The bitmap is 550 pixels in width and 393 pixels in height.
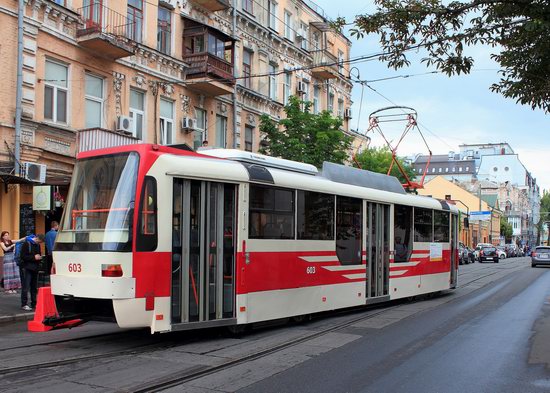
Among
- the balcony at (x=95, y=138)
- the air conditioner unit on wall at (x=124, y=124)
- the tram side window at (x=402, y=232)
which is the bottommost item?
the tram side window at (x=402, y=232)

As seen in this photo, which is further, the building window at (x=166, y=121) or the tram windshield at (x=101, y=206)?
the building window at (x=166, y=121)

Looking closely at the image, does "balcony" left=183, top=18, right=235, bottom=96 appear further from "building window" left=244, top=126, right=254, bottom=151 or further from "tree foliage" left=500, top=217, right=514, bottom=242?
"tree foliage" left=500, top=217, right=514, bottom=242

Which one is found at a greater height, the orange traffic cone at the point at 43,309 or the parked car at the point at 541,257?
the orange traffic cone at the point at 43,309

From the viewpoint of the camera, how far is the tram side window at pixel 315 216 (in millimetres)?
10227

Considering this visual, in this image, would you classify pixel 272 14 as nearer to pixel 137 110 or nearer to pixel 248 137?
pixel 248 137

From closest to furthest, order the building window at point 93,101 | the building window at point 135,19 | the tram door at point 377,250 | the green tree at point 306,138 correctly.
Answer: the tram door at point 377,250 → the building window at point 93,101 → the building window at point 135,19 → the green tree at point 306,138

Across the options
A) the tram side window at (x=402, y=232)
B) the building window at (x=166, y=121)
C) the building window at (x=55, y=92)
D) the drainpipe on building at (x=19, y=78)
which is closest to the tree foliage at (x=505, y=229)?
the building window at (x=166, y=121)

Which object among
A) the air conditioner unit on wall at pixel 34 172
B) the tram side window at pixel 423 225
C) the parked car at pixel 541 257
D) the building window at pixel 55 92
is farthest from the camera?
the parked car at pixel 541 257

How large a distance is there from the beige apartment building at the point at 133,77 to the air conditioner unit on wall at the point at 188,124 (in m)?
0.04

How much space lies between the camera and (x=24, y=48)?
53.3 ft

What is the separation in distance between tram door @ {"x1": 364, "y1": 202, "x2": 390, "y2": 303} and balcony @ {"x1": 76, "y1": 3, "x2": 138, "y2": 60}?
1083 centimetres

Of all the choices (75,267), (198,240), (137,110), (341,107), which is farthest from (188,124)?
(341,107)

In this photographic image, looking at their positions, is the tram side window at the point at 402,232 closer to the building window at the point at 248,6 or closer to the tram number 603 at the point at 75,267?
the tram number 603 at the point at 75,267

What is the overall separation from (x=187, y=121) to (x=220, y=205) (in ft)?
48.5
